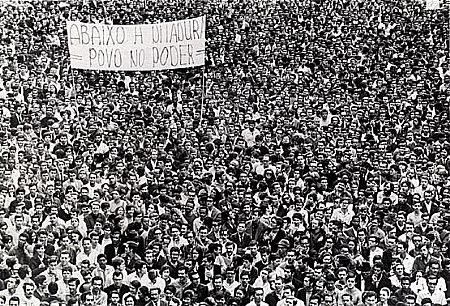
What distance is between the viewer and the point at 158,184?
6855mm

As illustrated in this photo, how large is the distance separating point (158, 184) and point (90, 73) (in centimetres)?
281

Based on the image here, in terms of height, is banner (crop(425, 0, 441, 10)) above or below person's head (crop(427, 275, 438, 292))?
above

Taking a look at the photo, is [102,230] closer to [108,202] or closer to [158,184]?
[108,202]

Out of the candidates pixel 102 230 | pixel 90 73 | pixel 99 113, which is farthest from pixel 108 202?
pixel 90 73

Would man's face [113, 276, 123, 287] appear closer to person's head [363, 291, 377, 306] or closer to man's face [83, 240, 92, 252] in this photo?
man's face [83, 240, 92, 252]

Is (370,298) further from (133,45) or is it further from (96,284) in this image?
(133,45)

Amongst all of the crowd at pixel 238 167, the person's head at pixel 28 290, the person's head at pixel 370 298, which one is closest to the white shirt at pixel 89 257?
the crowd at pixel 238 167

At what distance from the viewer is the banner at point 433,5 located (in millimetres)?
10914

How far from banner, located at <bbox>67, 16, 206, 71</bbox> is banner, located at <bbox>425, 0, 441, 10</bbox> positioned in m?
4.37

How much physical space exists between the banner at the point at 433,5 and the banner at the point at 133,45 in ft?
14.3

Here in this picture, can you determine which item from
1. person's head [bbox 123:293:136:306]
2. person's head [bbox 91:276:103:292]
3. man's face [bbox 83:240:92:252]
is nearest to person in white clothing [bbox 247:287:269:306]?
person's head [bbox 123:293:136:306]

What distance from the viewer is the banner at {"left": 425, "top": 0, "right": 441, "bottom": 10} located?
1091cm

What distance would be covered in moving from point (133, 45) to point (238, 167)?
5.64 feet

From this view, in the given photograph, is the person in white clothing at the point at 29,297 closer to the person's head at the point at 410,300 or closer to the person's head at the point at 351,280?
the person's head at the point at 351,280
